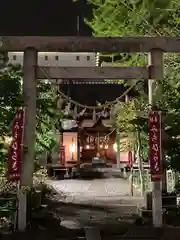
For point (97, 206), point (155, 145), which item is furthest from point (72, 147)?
point (155, 145)

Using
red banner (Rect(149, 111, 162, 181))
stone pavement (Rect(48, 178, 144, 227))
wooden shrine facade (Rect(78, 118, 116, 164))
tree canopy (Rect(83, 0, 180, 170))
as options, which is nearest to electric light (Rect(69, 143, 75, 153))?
wooden shrine facade (Rect(78, 118, 116, 164))

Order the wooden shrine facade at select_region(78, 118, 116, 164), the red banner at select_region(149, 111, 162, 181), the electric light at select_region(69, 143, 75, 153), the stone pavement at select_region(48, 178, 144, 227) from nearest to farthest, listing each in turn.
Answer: the red banner at select_region(149, 111, 162, 181), the stone pavement at select_region(48, 178, 144, 227), the electric light at select_region(69, 143, 75, 153), the wooden shrine facade at select_region(78, 118, 116, 164)

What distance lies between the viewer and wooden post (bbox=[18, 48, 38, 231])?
777 cm

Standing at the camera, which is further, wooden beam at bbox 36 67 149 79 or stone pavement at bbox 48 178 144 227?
stone pavement at bbox 48 178 144 227

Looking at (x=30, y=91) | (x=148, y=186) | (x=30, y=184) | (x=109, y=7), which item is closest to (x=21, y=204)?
(x=30, y=184)

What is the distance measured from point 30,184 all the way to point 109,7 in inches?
277

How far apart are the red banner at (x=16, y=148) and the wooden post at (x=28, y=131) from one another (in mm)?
337

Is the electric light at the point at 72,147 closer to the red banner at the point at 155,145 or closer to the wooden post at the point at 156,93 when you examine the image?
the wooden post at the point at 156,93

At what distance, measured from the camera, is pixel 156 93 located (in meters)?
8.20

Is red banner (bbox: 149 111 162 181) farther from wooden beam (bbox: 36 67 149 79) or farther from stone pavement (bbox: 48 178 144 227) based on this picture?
stone pavement (bbox: 48 178 144 227)

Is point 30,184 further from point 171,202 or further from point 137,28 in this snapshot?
point 137,28

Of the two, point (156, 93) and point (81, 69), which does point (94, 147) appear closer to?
point (81, 69)

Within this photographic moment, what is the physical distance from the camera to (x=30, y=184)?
7.93 meters

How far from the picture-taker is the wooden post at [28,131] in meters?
7.77
